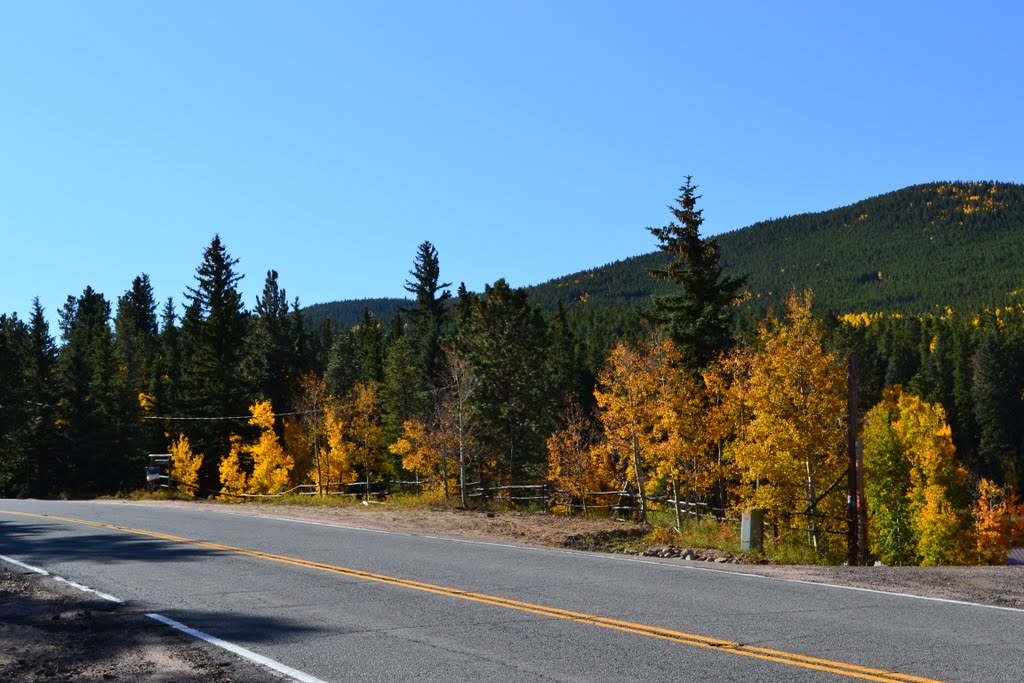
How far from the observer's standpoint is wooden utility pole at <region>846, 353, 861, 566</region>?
18.8 metres

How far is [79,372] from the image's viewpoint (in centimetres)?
6438

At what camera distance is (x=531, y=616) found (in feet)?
33.1

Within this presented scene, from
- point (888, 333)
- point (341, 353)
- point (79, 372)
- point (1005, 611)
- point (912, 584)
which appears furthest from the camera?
point (888, 333)

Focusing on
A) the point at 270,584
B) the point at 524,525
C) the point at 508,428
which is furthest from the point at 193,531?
the point at 508,428

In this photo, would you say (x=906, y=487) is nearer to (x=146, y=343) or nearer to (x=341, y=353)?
(x=341, y=353)

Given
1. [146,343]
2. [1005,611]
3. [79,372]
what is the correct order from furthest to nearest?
1. [146,343]
2. [79,372]
3. [1005,611]

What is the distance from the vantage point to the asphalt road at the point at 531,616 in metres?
7.64

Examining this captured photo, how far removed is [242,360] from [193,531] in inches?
2243

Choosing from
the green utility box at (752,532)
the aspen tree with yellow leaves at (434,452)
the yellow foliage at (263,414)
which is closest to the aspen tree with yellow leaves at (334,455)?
the yellow foliage at (263,414)

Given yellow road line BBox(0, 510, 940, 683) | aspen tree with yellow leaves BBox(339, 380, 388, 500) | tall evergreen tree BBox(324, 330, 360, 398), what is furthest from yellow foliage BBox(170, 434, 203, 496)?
yellow road line BBox(0, 510, 940, 683)

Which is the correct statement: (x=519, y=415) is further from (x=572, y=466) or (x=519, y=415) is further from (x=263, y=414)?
(x=263, y=414)

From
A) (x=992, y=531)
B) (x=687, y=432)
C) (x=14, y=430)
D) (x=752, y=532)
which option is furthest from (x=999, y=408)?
(x=752, y=532)

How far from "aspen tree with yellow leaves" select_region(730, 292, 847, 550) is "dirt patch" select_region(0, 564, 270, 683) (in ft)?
86.5

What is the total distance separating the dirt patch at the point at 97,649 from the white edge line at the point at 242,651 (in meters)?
0.11
